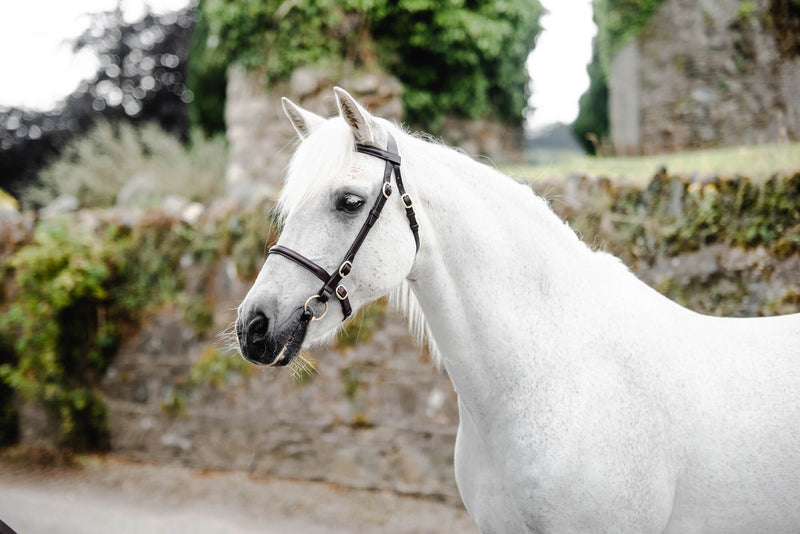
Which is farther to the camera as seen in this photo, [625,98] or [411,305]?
[625,98]

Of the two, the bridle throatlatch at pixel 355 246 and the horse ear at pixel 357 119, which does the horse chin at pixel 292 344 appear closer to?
the bridle throatlatch at pixel 355 246

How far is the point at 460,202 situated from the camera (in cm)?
188

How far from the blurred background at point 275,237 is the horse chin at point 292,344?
4.16 ft

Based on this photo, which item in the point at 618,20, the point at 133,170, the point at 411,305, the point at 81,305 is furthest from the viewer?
the point at 133,170

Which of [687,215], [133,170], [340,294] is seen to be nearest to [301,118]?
[340,294]

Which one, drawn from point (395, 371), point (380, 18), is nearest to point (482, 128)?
point (380, 18)

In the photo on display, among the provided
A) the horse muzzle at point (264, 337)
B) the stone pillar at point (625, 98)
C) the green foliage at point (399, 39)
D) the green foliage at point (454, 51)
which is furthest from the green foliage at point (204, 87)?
the horse muzzle at point (264, 337)

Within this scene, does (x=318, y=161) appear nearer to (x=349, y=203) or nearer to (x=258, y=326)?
(x=349, y=203)

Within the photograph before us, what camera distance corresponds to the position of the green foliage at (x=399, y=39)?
9023 millimetres

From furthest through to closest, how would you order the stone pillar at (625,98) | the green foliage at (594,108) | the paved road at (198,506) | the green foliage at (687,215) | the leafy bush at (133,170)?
1. the green foliage at (594,108)
2. the leafy bush at (133,170)
3. the stone pillar at (625,98)
4. the paved road at (198,506)
5. the green foliage at (687,215)

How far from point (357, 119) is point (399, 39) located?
8.35 meters

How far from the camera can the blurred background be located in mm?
3854

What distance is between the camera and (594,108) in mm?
15875

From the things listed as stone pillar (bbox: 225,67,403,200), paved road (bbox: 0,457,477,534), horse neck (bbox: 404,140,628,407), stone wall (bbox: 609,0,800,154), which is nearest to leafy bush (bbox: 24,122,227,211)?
stone pillar (bbox: 225,67,403,200)
